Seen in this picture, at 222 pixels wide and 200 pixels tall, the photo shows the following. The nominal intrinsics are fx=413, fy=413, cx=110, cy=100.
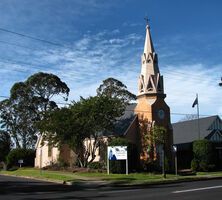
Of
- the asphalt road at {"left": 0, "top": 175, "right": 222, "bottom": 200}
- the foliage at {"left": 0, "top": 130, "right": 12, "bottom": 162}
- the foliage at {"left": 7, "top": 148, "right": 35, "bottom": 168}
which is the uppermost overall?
the foliage at {"left": 0, "top": 130, "right": 12, "bottom": 162}

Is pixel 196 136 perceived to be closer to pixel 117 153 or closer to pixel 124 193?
pixel 117 153

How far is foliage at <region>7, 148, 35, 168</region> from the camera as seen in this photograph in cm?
5812

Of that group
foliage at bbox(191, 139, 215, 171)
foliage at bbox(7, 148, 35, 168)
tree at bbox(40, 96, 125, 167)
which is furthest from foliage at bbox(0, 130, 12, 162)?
foliage at bbox(191, 139, 215, 171)

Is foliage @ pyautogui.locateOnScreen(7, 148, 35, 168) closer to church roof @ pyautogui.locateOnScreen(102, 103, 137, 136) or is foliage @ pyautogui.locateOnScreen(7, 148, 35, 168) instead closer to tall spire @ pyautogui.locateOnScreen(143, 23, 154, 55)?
church roof @ pyautogui.locateOnScreen(102, 103, 137, 136)

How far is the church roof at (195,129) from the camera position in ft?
175

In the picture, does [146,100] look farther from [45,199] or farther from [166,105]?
[45,199]

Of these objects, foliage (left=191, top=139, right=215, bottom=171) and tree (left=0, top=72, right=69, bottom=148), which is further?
tree (left=0, top=72, right=69, bottom=148)

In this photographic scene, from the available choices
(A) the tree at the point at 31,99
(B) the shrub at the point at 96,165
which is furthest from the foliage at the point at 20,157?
(B) the shrub at the point at 96,165

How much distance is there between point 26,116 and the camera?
232 feet

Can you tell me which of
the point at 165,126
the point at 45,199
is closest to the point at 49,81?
the point at 165,126

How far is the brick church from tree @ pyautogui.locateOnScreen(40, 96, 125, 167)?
8.53ft

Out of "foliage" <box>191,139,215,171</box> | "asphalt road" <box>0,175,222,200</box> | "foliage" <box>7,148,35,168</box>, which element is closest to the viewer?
"asphalt road" <box>0,175,222,200</box>

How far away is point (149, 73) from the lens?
1823 inches

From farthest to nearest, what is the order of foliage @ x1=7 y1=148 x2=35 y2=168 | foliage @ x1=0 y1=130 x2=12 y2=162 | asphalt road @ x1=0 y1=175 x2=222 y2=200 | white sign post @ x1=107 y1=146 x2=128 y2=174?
foliage @ x1=0 y1=130 x2=12 y2=162 → foliage @ x1=7 y1=148 x2=35 y2=168 → white sign post @ x1=107 y1=146 x2=128 y2=174 → asphalt road @ x1=0 y1=175 x2=222 y2=200
